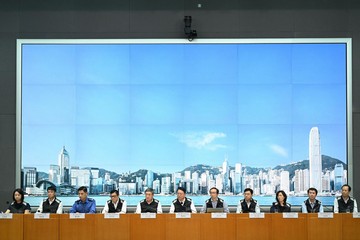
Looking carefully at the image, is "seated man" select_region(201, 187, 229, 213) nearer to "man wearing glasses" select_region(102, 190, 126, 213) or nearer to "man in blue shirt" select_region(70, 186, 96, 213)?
"man wearing glasses" select_region(102, 190, 126, 213)

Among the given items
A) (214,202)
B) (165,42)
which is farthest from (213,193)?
(165,42)

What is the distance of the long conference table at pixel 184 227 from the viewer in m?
7.42

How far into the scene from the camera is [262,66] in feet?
32.4

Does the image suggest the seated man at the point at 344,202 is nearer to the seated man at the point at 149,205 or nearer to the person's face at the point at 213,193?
the person's face at the point at 213,193

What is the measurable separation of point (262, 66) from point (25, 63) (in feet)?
14.0

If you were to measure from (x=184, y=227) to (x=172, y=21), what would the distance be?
401 centimetres

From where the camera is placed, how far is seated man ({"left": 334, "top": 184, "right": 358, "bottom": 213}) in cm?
872

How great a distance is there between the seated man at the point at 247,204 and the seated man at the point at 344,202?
1.29 m

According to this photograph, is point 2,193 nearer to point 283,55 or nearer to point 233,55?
point 233,55

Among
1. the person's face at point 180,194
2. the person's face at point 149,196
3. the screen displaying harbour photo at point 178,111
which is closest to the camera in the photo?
the person's face at point 149,196

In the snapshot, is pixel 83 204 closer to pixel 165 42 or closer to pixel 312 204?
pixel 165 42

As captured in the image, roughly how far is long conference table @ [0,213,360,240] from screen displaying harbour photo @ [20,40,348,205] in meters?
2.26

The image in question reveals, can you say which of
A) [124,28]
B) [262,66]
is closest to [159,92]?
[124,28]

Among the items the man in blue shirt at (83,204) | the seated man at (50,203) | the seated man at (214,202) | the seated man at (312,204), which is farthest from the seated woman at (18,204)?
the seated man at (312,204)
